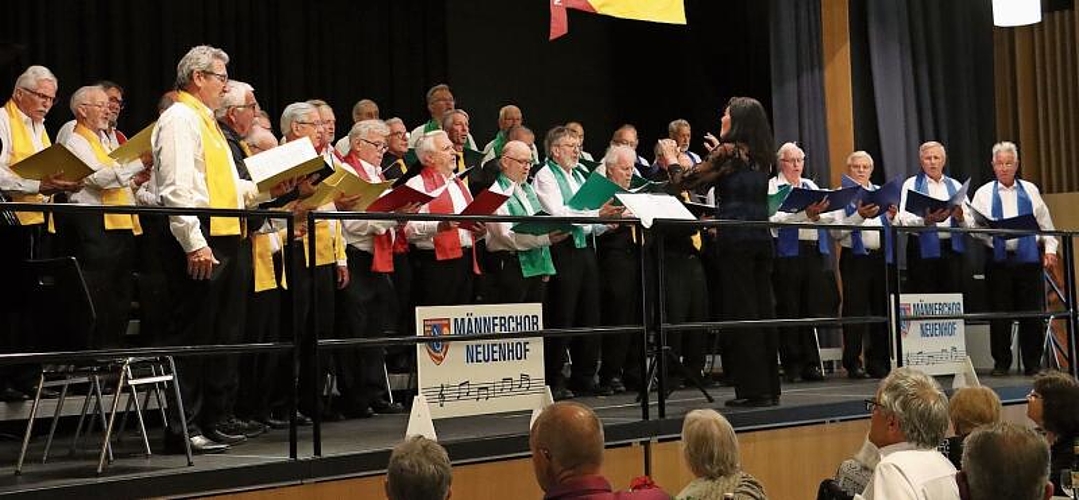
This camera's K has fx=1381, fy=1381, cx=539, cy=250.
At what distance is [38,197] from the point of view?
5.54 meters

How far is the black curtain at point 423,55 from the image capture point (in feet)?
27.6

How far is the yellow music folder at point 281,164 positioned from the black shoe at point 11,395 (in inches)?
60.7

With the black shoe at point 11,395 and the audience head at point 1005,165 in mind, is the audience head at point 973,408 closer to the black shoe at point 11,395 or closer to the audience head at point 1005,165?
the black shoe at point 11,395

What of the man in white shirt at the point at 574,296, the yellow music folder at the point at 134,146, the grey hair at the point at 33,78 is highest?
the grey hair at the point at 33,78

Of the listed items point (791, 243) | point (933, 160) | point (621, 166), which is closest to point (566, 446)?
point (621, 166)

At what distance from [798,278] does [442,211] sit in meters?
2.54

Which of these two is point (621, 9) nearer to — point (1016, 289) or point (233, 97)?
point (233, 97)

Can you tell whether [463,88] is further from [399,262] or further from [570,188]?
[399,262]

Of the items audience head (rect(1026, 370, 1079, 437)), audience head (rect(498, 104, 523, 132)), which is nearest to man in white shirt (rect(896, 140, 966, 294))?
audience head (rect(498, 104, 523, 132))

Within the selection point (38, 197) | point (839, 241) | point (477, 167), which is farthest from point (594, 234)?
point (38, 197)

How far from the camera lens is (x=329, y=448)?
195 inches

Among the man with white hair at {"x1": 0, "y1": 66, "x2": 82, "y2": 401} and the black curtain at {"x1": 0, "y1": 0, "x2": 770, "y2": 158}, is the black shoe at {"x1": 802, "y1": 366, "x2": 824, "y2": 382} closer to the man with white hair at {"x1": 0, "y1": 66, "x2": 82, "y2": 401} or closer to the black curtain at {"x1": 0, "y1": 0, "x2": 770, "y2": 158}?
the black curtain at {"x1": 0, "y1": 0, "x2": 770, "y2": 158}

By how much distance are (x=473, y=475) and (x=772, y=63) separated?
5.60 meters

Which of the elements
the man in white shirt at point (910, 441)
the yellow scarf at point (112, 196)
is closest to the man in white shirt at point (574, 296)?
the yellow scarf at point (112, 196)
